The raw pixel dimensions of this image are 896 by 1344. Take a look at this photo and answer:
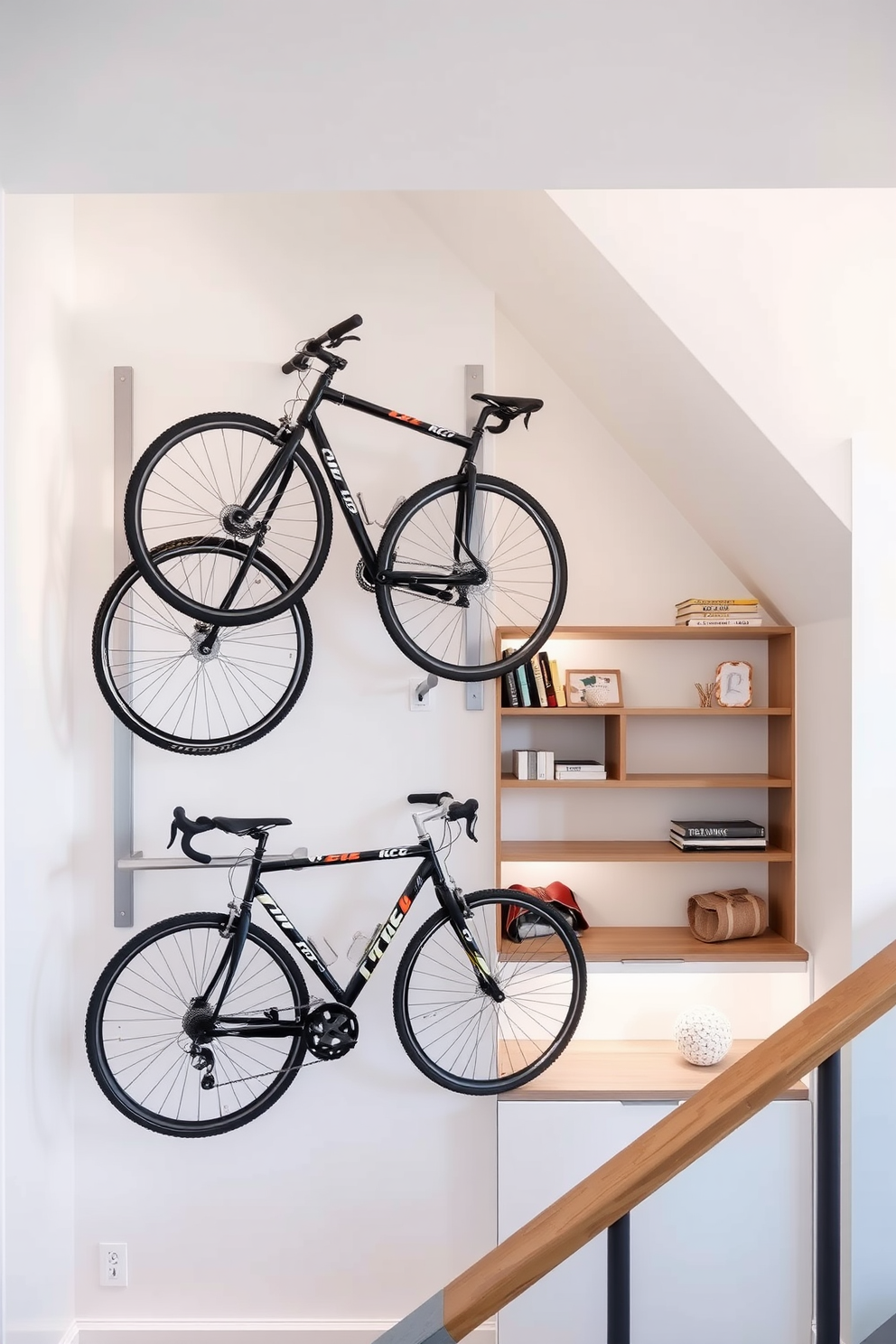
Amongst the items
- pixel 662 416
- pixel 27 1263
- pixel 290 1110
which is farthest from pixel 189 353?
pixel 27 1263

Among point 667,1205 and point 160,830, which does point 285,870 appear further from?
point 667,1205

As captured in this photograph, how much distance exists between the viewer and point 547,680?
272cm

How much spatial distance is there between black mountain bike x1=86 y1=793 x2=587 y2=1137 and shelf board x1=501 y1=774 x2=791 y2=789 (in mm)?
219

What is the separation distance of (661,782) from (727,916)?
432mm

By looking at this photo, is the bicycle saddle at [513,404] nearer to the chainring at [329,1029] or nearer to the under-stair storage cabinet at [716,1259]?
the chainring at [329,1029]

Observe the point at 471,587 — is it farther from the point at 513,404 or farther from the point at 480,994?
the point at 480,994

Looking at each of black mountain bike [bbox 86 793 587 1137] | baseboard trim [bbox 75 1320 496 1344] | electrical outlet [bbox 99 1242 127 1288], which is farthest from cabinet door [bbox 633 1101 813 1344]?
electrical outlet [bbox 99 1242 127 1288]

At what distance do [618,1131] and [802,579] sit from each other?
157cm

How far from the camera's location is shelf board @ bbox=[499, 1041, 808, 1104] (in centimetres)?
251

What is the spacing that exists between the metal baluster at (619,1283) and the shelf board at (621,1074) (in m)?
1.59

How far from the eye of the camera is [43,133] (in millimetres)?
1266

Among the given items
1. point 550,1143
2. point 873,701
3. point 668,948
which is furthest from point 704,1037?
point 873,701

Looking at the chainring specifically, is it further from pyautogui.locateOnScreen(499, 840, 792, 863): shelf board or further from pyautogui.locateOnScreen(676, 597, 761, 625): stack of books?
pyautogui.locateOnScreen(676, 597, 761, 625): stack of books

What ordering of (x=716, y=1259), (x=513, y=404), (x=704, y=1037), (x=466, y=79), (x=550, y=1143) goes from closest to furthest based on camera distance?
(x=716, y=1259) → (x=466, y=79) → (x=513, y=404) → (x=550, y=1143) → (x=704, y=1037)
